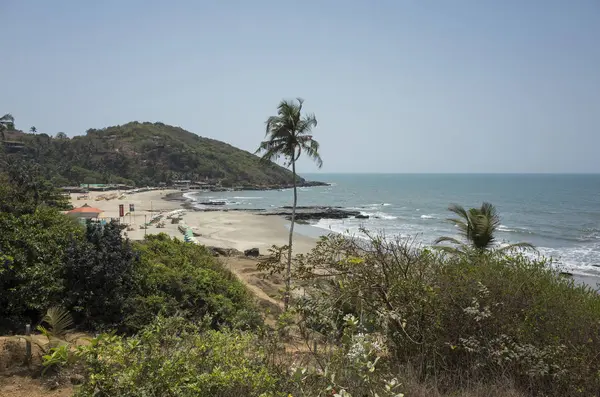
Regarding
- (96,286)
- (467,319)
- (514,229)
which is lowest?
(514,229)

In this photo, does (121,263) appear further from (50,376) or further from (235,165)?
(235,165)

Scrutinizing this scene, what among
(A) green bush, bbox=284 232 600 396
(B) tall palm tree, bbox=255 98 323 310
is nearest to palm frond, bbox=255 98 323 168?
(B) tall palm tree, bbox=255 98 323 310

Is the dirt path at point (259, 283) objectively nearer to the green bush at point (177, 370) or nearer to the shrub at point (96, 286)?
the shrub at point (96, 286)

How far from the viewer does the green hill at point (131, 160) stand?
4053 inches

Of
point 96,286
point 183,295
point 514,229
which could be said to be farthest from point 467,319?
point 514,229

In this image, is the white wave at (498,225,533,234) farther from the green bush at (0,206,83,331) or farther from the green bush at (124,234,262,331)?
the green bush at (0,206,83,331)

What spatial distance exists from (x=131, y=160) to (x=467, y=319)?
125 meters

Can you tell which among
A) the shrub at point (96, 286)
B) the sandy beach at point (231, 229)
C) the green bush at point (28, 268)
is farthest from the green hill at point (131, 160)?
the shrub at point (96, 286)

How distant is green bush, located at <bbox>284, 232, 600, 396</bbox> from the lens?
451 cm

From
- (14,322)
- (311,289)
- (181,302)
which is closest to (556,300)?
(311,289)

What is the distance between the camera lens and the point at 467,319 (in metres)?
4.95

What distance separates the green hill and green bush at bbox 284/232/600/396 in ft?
328

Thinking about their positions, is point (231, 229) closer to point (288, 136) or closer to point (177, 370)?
point (288, 136)

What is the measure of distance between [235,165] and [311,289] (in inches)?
5165
